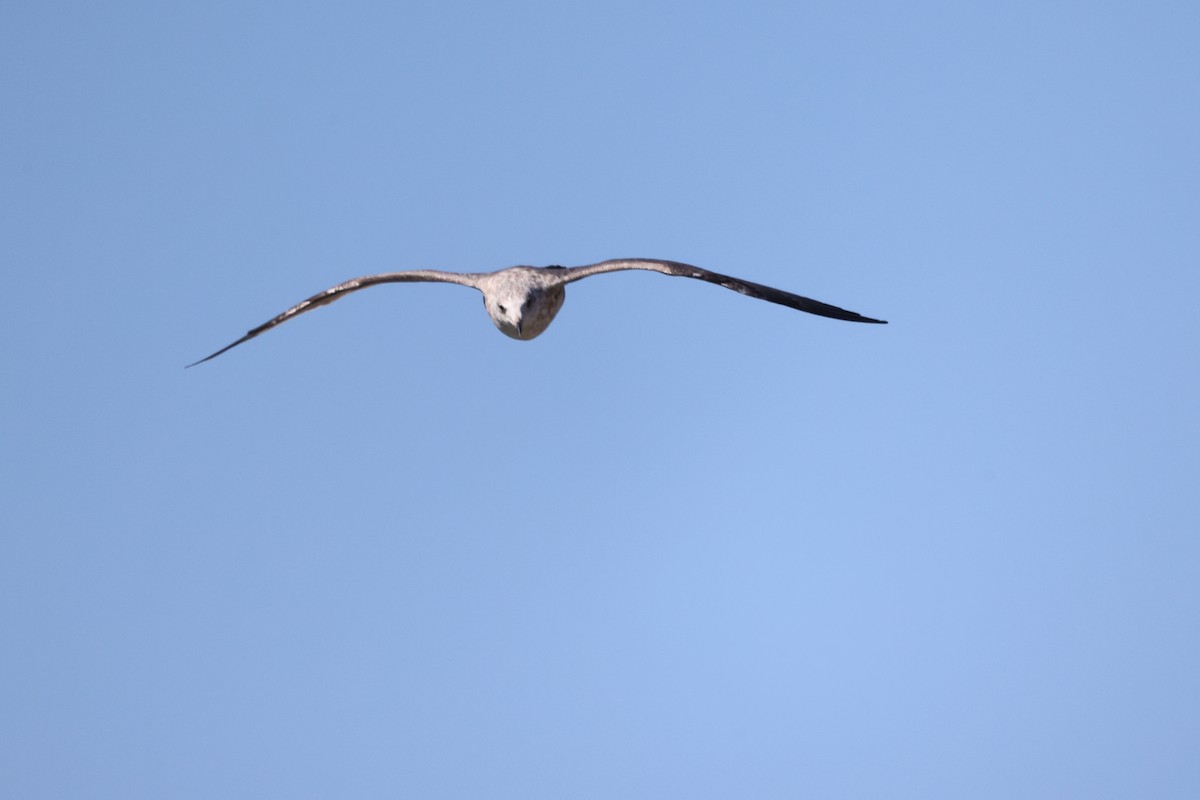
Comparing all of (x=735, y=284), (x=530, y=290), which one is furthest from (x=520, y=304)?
(x=735, y=284)

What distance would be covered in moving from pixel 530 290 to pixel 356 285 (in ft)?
13.0

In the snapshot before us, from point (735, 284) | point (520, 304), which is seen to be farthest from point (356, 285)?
point (735, 284)

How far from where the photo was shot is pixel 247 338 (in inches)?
1287

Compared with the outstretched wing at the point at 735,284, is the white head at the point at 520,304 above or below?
below

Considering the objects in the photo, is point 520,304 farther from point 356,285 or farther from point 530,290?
point 356,285

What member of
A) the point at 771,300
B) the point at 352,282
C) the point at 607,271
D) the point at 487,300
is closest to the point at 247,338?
the point at 352,282

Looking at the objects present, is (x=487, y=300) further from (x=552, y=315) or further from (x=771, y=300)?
(x=771, y=300)

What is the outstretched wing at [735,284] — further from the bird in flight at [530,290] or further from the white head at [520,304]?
the white head at [520,304]

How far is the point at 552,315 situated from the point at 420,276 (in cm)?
254

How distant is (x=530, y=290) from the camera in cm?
2928

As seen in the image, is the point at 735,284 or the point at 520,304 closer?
the point at 735,284

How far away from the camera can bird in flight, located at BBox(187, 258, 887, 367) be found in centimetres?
2766

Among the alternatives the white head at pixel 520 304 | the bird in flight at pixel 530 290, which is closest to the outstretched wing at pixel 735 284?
Answer: the bird in flight at pixel 530 290

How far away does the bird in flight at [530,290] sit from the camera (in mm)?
27656
